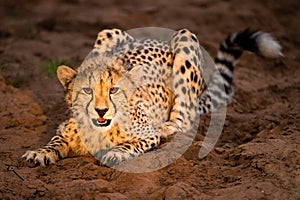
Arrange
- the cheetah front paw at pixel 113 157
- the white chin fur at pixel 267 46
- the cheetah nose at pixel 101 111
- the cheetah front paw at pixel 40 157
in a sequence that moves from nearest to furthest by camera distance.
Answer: the cheetah nose at pixel 101 111, the cheetah front paw at pixel 113 157, the cheetah front paw at pixel 40 157, the white chin fur at pixel 267 46

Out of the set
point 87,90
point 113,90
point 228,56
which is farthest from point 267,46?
point 87,90

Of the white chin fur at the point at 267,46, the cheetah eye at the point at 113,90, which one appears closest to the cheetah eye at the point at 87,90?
the cheetah eye at the point at 113,90

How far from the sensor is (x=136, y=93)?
13.8ft

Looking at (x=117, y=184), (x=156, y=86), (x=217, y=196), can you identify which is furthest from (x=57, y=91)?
(x=217, y=196)

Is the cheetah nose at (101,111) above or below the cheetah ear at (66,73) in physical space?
below

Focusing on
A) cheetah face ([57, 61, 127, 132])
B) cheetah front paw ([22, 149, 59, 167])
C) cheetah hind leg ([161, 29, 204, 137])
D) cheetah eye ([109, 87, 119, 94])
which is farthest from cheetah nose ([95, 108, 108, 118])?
cheetah hind leg ([161, 29, 204, 137])

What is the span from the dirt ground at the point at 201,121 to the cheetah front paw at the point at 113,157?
55mm

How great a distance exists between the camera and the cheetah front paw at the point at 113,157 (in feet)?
12.1

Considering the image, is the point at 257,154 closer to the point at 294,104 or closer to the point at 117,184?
the point at 117,184

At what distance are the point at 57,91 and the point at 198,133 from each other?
1.57 m

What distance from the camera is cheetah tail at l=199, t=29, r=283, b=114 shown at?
4699 millimetres

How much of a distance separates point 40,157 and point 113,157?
50 cm

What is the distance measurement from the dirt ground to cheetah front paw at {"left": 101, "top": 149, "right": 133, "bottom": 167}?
55mm

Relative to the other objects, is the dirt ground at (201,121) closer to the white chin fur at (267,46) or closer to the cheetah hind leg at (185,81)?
the cheetah hind leg at (185,81)
